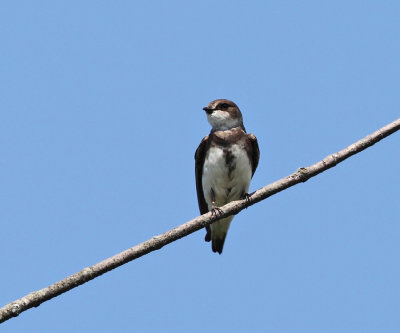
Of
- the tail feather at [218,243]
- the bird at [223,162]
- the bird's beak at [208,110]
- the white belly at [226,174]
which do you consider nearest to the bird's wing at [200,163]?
the bird at [223,162]

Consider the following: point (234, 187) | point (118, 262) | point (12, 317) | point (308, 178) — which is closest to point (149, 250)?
point (118, 262)

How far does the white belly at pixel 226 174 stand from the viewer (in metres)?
10.3

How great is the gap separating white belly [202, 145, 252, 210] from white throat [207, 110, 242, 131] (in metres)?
0.50

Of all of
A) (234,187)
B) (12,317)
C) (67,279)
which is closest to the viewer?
(12,317)

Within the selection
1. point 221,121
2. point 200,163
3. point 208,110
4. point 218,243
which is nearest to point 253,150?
point 221,121

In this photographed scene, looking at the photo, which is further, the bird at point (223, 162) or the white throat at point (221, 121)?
the white throat at point (221, 121)

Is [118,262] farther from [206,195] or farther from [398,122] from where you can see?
[206,195]

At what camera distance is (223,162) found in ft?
33.9

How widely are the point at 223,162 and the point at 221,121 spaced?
0.80 meters

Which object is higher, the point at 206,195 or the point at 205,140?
the point at 205,140

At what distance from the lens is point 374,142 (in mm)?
6047

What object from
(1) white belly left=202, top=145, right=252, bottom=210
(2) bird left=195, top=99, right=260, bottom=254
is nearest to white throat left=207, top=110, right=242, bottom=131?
(2) bird left=195, top=99, right=260, bottom=254

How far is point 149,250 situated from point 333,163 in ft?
5.73

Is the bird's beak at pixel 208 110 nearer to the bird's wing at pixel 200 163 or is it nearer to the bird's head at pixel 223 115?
the bird's head at pixel 223 115
